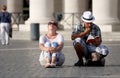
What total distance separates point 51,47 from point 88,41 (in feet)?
3.63

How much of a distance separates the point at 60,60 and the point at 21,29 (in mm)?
20462

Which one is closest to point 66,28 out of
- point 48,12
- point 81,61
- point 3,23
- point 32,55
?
point 48,12

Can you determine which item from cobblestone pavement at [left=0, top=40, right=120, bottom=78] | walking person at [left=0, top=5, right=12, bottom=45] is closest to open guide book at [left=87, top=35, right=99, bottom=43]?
cobblestone pavement at [left=0, top=40, right=120, bottom=78]

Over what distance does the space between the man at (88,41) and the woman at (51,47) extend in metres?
0.43

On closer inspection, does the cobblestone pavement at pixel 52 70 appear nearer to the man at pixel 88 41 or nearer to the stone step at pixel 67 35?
the man at pixel 88 41

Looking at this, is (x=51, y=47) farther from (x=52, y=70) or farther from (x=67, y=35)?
(x=67, y=35)

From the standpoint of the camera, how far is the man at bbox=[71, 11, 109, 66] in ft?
52.3

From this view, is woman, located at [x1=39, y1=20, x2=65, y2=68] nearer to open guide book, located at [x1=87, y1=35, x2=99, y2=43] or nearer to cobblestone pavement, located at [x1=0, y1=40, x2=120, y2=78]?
cobblestone pavement, located at [x1=0, y1=40, x2=120, y2=78]

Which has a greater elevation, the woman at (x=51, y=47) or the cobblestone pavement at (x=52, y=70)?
the woman at (x=51, y=47)

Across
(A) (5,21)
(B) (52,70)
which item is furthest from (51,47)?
(A) (5,21)

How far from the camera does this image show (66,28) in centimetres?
3688

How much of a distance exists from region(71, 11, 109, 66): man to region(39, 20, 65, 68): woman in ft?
1.42

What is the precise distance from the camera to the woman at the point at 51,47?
15688 millimetres

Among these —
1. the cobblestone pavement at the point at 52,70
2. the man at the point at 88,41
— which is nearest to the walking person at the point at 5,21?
the cobblestone pavement at the point at 52,70
